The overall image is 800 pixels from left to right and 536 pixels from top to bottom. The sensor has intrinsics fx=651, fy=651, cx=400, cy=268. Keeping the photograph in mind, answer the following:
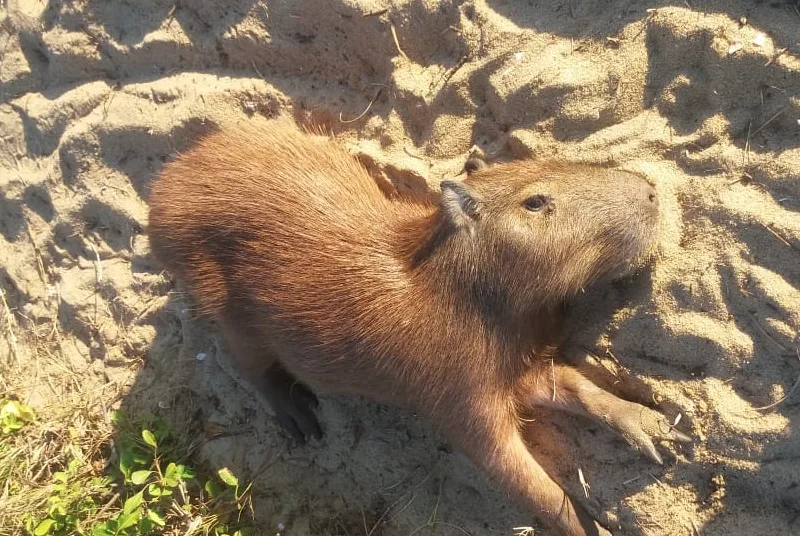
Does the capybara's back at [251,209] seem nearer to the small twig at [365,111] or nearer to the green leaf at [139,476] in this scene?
the small twig at [365,111]

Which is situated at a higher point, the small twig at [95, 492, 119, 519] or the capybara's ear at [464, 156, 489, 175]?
the capybara's ear at [464, 156, 489, 175]

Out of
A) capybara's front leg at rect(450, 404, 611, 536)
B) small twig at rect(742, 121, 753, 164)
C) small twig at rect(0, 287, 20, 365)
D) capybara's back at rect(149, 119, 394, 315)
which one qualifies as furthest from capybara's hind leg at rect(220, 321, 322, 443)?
small twig at rect(742, 121, 753, 164)

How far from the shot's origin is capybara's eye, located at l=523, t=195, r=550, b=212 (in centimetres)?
348

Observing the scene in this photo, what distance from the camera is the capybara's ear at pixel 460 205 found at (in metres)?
3.51

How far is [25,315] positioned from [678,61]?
211 inches

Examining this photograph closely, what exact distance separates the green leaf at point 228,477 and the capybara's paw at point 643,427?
2.65 metres

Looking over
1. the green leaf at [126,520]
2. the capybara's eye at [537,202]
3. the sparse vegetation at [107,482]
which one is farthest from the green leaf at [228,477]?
the capybara's eye at [537,202]

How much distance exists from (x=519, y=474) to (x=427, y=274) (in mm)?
1264

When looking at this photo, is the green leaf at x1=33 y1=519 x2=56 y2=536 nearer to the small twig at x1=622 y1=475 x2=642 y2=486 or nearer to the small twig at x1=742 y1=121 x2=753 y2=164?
the small twig at x1=622 y1=475 x2=642 y2=486

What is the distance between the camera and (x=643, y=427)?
11.8 ft

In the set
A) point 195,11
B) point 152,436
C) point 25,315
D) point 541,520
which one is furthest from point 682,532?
point 25,315

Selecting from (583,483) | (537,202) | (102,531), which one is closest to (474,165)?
(537,202)

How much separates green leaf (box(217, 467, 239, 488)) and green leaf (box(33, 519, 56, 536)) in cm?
129

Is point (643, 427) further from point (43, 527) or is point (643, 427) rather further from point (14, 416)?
point (14, 416)
